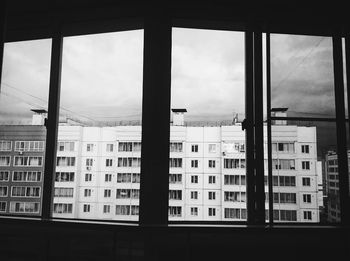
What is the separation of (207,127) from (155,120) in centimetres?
51

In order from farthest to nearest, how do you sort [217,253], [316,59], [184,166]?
1. [316,59]
2. [184,166]
3. [217,253]

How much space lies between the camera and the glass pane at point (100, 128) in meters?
2.75

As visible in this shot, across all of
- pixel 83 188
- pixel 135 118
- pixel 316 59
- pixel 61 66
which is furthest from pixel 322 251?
pixel 61 66

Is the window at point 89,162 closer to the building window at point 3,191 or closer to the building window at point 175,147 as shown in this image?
the building window at point 175,147

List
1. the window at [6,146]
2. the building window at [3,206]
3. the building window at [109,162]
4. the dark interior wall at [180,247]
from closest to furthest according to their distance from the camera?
the dark interior wall at [180,247] → the building window at [109,162] → the building window at [3,206] → the window at [6,146]

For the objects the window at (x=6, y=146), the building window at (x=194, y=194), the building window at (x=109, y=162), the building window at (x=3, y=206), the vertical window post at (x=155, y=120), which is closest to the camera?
the vertical window post at (x=155, y=120)

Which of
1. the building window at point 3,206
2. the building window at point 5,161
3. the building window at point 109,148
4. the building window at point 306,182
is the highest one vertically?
the building window at point 109,148

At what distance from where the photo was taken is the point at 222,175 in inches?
107

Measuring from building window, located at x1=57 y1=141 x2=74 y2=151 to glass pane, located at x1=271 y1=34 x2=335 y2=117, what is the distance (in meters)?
2.01

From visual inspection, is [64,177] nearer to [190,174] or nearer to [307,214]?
[190,174]

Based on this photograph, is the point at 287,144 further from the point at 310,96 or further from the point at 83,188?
the point at 83,188

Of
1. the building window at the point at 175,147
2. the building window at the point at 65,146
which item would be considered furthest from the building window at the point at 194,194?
the building window at the point at 65,146

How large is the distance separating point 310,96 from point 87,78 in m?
2.24

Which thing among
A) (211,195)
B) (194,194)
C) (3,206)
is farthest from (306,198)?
(3,206)
